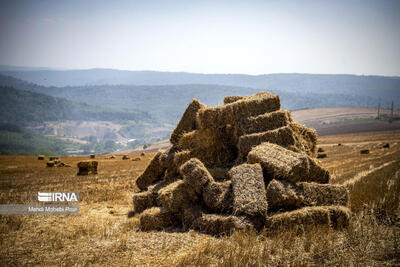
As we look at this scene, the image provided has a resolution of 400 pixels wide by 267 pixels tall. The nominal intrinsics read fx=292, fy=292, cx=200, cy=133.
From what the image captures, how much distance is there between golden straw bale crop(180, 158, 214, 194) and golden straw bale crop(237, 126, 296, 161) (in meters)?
1.83

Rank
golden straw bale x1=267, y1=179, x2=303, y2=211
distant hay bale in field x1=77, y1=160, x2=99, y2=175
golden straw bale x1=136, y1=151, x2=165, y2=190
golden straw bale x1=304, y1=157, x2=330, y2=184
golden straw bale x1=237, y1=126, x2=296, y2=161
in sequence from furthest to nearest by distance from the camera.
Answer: distant hay bale in field x1=77, y1=160, x2=99, y2=175
golden straw bale x1=136, y1=151, x2=165, y2=190
golden straw bale x1=237, y1=126, x2=296, y2=161
golden straw bale x1=304, y1=157, x2=330, y2=184
golden straw bale x1=267, y1=179, x2=303, y2=211

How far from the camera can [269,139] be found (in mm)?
9039

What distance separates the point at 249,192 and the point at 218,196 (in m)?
0.86

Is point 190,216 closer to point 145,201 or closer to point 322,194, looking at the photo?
point 145,201

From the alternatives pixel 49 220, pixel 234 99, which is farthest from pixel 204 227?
pixel 234 99

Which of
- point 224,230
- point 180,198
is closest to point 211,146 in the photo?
point 180,198

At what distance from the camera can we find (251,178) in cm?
723

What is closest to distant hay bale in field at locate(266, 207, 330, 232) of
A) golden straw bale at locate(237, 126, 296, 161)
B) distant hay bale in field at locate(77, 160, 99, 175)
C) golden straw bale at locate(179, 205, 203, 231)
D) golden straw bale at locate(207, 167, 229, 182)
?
golden straw bale at locate(179, 205, 203, 231)

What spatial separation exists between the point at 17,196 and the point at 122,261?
8.07m

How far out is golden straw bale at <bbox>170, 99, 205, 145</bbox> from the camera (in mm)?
11023

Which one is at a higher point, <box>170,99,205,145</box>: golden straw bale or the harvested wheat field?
<box>170,99,205,145</box>: golden straw bale

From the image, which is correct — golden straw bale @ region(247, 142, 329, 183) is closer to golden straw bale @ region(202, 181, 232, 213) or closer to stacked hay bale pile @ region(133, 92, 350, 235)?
stacked hay bale pile @ region(133, 92, 350, 235)

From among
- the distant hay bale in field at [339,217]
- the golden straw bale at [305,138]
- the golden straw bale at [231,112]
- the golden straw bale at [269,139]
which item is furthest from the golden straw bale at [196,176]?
the golden straw bale at [305,138]

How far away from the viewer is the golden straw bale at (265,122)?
9.49m
